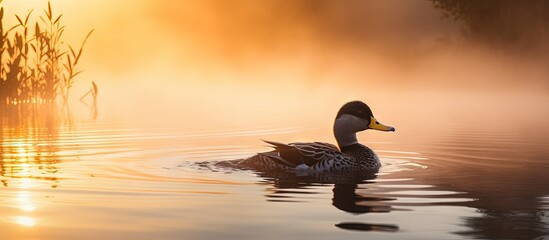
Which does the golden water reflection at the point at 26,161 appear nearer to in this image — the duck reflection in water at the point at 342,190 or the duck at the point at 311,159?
the duck reflection in water at the point at 342,190

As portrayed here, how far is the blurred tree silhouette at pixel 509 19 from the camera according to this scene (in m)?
49.3

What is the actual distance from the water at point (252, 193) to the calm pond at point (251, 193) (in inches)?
0.5

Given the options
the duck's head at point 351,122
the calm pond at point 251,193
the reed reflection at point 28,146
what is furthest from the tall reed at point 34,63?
the duck's head at point 351,122

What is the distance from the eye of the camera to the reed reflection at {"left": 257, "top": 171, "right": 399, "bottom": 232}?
28.1 feet

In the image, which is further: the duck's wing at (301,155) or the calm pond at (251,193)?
the duck's wing at (301,155)

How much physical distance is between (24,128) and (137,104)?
13150 mm

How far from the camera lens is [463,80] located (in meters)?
57.4

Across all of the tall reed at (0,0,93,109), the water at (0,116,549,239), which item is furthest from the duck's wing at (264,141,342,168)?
the tall reed at (0,0,93,109)

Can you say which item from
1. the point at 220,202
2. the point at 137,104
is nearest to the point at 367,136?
the point at 220,202

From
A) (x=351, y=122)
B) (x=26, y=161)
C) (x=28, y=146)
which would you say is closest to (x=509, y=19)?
(x=28, y=146)

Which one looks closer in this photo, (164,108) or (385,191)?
(385,191)

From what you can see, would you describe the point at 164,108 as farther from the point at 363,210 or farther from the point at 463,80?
the point at 463,80

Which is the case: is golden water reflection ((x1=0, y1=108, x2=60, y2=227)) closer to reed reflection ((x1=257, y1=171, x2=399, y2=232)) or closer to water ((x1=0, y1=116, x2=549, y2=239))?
water ((x1=0, y1=116, x2=549, y2=239))

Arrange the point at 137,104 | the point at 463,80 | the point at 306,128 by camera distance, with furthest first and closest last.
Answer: the point at 463,80
the point at 137,104
the point at 306,128
